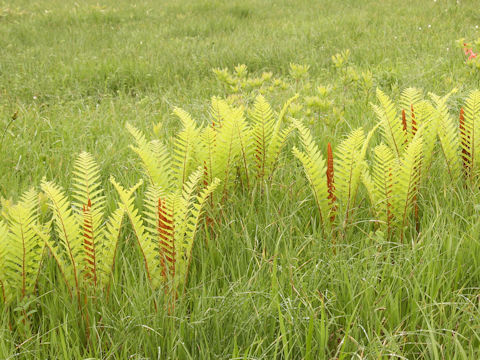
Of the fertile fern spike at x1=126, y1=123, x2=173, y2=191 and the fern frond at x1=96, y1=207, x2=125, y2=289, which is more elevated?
the fertile fern spike at x1=126, y1=123, x2=173, y2=191

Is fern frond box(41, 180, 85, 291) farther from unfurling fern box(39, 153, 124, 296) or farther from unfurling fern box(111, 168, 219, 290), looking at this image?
unfurling fern box(111, 168, 219, 290)

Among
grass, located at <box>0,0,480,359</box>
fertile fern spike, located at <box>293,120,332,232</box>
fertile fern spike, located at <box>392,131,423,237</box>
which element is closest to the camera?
grass, located at <box>0,0,480,359</box>

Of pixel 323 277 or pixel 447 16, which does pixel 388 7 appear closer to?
pixel 447 16

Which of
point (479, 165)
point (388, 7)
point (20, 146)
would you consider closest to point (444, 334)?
point (479, 165)

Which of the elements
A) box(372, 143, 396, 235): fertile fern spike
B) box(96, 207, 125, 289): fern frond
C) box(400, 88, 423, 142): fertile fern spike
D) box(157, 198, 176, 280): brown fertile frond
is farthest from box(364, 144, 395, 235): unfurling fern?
box(96, 207, 125, 289): fern frond

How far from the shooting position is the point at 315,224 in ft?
6.50

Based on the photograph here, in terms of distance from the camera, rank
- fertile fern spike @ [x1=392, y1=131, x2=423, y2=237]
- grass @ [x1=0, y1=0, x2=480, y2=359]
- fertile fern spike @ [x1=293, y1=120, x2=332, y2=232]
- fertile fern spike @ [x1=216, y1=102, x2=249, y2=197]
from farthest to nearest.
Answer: fertile fern spike @ [x1=216, y1=102, x2=249, y2=197], fertile fern spike @ [x1=293, y1=120, x2=332, y2=232], fertile fern spike @ [x1=392, y1=131, x2=423, y2=237], grass @ [x1=0, y1=0, x2=480, y2=359]

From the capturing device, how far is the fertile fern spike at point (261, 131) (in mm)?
2172

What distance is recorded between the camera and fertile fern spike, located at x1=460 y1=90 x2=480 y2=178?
2.06 meters

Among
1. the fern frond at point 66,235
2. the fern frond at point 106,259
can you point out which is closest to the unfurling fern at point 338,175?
the fern frond at point 106,259

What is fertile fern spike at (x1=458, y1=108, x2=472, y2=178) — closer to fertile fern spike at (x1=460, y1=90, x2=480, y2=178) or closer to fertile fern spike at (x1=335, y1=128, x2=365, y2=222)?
fertile fern spike at (x1=460, y1=90, x2=480, y2=178)

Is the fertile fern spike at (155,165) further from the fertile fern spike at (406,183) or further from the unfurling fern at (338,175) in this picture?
the fertile fern spike at (406,183)

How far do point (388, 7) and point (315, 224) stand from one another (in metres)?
8.18

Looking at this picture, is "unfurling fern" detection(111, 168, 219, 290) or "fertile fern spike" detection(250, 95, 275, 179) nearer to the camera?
"unfurling fern" detection(111, 168, 219, 290)
